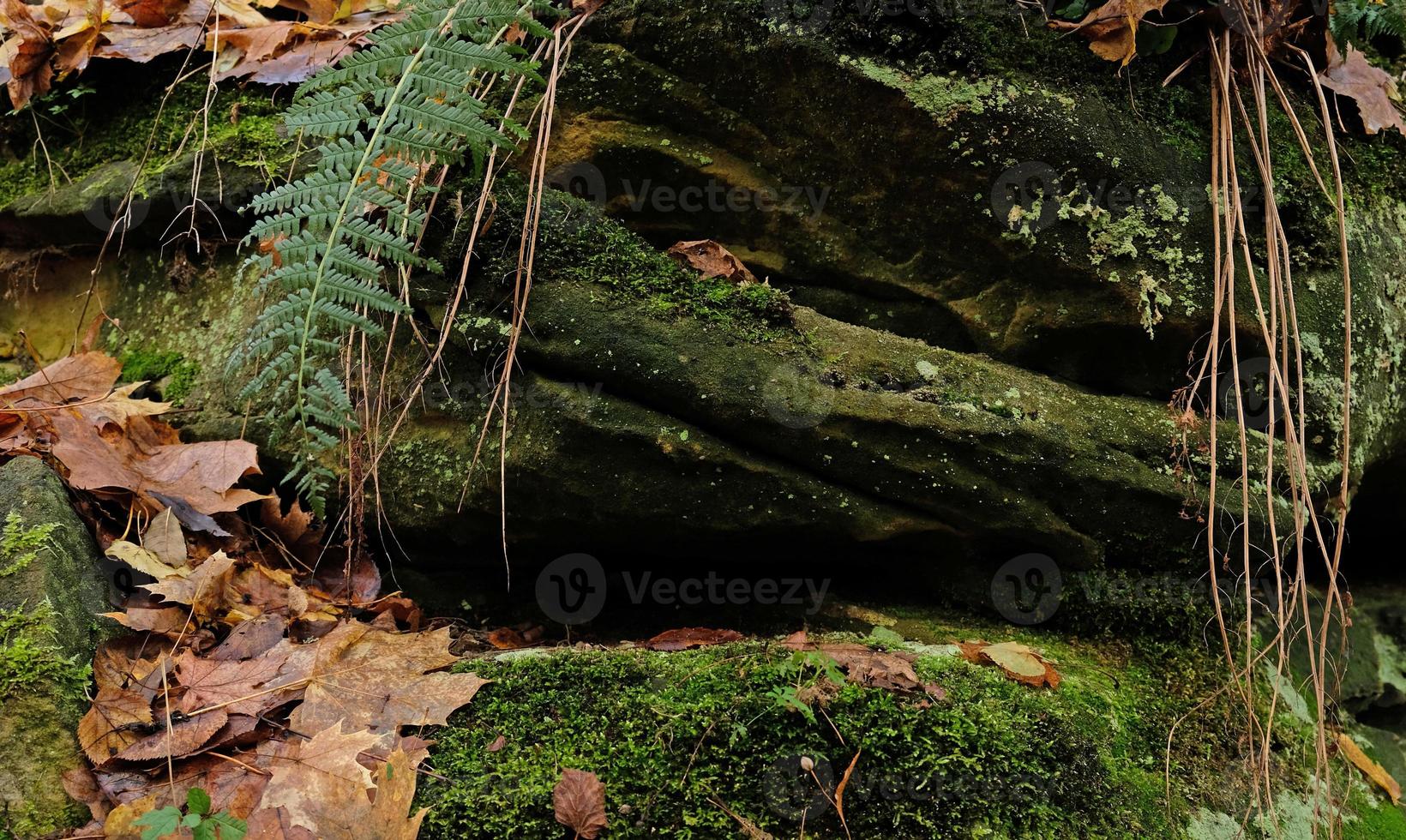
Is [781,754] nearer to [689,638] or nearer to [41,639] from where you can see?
[689,638]

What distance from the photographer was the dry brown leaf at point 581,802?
165 centimetres

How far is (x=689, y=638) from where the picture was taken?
8.11 feet

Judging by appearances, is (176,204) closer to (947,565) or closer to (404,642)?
(404,642)

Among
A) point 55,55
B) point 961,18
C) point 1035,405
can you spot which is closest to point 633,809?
point 1035,405

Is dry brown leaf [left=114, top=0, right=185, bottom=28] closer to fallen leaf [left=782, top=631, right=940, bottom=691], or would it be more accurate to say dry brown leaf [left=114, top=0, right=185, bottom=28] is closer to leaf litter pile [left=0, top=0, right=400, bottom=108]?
leaf litter pile [left=0, top=0, right=400, bottom=108]

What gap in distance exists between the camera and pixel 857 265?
9.23ft

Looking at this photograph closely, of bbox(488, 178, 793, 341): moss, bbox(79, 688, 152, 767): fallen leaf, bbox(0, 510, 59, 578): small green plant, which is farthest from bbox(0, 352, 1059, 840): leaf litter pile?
bbox(488, 178, 793, 341): moss

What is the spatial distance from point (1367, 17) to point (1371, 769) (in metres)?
2.12

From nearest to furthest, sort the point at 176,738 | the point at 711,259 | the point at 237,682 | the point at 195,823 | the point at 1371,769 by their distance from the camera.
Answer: the point at 195,823 < the point at 176,738 < the point at 237,682 < the point at 1371,769 < the point at 711,259

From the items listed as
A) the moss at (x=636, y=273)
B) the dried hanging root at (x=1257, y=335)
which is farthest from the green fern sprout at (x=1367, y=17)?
the moss at (x=636, y=273)

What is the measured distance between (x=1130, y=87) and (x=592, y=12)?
1626 millimetres

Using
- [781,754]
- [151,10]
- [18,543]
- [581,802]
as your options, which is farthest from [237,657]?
[151,10]

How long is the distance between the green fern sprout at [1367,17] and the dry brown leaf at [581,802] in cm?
281

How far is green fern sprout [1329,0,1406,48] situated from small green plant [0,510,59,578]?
3.59 meters
